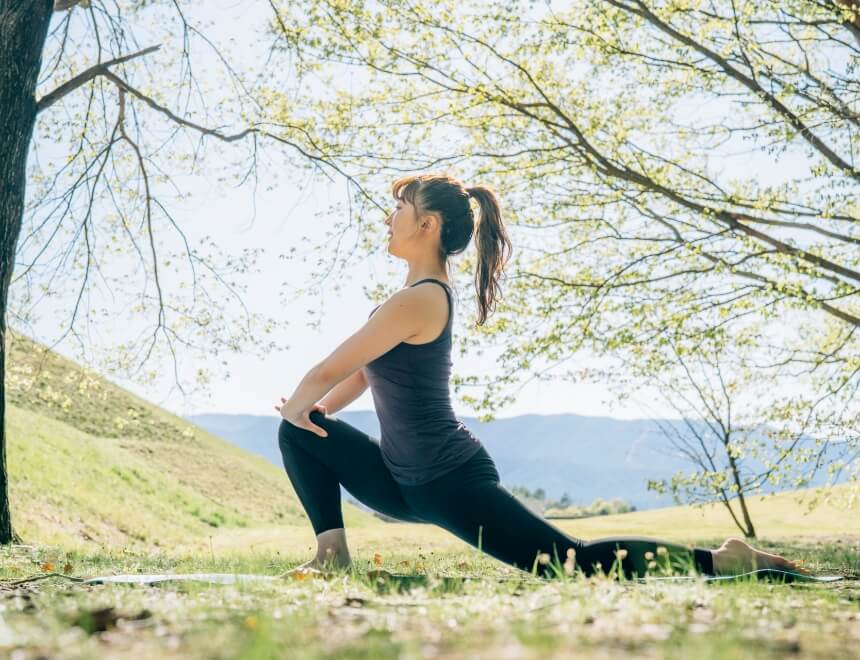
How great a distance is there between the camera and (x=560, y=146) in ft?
39.8

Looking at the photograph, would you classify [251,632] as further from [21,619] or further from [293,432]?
[293,432]

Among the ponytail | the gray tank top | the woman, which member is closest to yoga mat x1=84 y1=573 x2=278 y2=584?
the woman

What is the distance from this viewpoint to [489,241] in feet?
17.4

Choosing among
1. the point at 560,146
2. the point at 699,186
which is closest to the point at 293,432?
the point at 560,146

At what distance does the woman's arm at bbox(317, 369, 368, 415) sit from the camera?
5684mm

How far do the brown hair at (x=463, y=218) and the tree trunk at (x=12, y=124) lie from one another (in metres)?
7.15

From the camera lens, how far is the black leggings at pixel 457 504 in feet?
15.4

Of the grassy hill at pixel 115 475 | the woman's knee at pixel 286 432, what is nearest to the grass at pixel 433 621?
the woman's knee at pixel 286 432

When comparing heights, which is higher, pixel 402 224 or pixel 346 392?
pixel 402 224

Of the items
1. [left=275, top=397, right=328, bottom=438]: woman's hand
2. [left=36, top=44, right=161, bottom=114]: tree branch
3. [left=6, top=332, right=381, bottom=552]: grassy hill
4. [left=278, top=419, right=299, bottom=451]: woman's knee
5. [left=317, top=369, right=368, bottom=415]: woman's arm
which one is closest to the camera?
[left=275, top=397, right=328, bottom=438]: woman's hand

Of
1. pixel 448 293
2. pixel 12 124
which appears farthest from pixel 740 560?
pixel 12 124

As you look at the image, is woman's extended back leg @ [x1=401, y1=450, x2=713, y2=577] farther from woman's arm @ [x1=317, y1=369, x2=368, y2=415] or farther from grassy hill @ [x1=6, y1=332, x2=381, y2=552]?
grassy hill @ [x1=6, y1=332, x2=381, y2=552]

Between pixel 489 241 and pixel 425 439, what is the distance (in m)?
1.30

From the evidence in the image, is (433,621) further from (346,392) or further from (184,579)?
(346,392)
